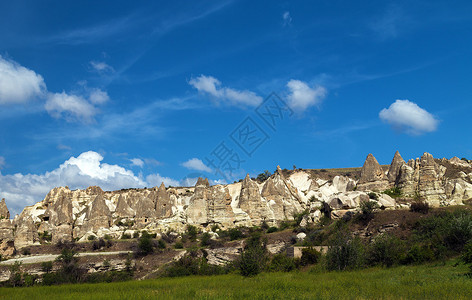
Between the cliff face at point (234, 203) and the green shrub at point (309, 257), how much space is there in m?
8.31

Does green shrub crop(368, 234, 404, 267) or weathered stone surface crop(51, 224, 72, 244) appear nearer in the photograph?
green shrub crop(368, 234, 404, 267)

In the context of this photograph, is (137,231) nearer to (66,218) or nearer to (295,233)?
(66,218)

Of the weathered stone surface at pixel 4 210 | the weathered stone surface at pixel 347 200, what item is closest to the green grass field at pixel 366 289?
the weathered stone surface at pixel 347 200

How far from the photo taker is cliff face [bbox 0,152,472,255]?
136 ft

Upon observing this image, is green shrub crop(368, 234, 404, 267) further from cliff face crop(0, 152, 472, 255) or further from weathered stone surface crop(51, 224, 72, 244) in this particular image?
weathered stone surface crop(51, 224, 72, 244)

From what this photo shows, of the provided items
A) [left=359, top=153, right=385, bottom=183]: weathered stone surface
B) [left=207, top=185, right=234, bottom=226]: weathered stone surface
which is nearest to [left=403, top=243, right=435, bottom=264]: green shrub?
[left=359, top=153, right=385, bottom=183]: weathered stone surface

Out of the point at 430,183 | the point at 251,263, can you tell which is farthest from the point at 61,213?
the point at 430,183

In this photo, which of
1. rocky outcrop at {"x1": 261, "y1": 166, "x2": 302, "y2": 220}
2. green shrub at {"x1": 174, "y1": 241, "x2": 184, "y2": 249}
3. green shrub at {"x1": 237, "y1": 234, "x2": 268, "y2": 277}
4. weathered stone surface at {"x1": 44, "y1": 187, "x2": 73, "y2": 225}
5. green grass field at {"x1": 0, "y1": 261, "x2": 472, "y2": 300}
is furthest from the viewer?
weathered stone surface at {"x1": 44, "y1": 187, "x2": 73, "y2": 225}

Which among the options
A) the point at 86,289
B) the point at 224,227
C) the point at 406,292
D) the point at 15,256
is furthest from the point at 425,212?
→ the point at 15,256

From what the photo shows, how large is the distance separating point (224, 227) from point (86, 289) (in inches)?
1340

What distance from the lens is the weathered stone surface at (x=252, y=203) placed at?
58.1 metres

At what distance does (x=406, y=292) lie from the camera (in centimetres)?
1505

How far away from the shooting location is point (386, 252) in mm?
26844

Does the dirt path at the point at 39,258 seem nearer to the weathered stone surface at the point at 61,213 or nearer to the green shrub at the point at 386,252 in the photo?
the weathered stone surface at the point at 61,213
